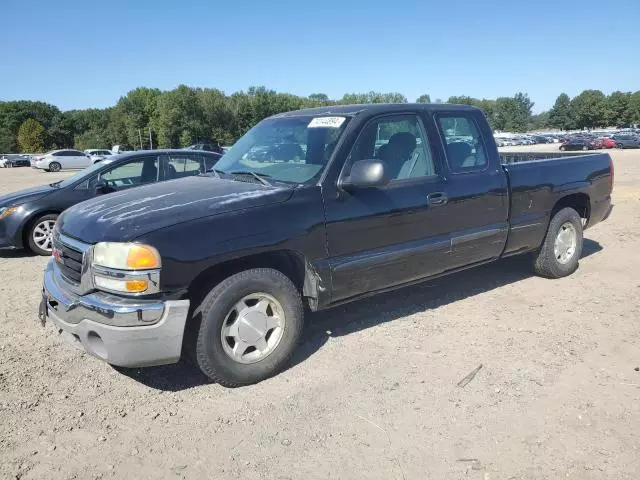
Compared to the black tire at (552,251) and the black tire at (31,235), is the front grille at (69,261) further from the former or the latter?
the black tire at (552,251)

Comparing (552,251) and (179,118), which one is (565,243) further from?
(179,118)

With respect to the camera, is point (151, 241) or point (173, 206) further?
point (173, 206)

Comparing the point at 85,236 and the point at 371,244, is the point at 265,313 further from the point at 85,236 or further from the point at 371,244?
the point at 85,236

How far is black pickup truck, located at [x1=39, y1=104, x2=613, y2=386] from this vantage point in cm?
318

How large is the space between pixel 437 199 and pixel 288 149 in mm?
1334

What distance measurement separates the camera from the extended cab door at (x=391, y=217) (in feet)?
12.7

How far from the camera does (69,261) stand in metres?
3.52

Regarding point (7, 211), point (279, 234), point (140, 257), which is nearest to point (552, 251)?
point (279, 234)

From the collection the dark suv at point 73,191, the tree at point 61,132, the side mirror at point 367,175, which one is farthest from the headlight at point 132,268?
the tree at point 61,132

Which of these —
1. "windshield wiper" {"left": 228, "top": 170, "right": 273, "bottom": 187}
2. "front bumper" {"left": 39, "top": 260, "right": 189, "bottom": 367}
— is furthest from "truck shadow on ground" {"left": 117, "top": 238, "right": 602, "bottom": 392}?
"windshield wiper" {"left": 228, "top": 170, "right": 273, "bottom": 187}

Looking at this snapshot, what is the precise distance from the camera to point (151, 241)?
3.13 metres

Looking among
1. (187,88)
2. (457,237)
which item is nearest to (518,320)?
(457,237)

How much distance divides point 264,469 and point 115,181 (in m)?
6.26

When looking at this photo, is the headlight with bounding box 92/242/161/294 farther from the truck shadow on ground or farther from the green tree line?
the green tree line
